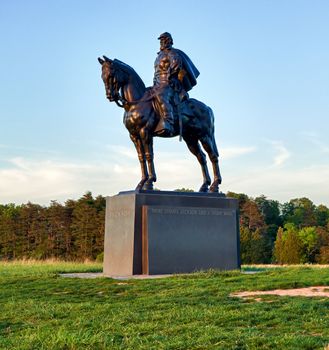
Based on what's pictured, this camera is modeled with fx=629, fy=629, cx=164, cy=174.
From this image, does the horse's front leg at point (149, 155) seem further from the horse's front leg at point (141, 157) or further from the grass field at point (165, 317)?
the grass field at point (165, 317)

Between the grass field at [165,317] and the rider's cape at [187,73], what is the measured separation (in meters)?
6.53

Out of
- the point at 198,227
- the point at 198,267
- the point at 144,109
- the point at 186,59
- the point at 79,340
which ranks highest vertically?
the point at 186,59

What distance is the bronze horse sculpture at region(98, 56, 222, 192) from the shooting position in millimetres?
15523

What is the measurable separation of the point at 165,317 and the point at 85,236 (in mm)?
44669

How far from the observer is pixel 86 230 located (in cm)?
5191

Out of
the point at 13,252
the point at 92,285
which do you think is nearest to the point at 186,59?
the point at 92,285

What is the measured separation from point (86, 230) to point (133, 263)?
122ft

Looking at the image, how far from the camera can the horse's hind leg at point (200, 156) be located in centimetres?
1744

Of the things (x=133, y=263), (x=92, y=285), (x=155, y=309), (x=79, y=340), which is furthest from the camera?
(x=133, y=263)

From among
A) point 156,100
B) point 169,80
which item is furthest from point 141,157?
point 169,80

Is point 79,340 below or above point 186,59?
below

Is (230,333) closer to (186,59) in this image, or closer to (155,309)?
(155,309)

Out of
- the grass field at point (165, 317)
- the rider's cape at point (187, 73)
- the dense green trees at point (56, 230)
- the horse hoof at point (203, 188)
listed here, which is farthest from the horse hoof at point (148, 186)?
the dense green trees at point (56, 230)

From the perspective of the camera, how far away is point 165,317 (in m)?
7.71
